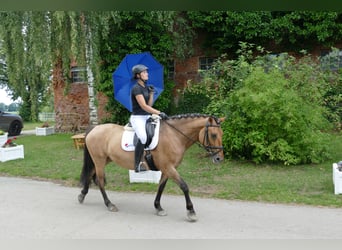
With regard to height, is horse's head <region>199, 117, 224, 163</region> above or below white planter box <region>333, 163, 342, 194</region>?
above

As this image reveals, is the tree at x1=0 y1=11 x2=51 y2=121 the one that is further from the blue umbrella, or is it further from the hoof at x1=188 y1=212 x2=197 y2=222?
the hoof at x1=188 y1=212 x2=197 y2=222

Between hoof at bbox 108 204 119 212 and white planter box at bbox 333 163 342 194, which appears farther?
white planter box at bbox 333 163 342 194

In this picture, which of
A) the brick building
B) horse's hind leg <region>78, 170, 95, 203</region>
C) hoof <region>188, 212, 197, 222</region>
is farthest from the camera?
the brick building

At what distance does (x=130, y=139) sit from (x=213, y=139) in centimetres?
149

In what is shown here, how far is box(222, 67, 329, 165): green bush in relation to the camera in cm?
862

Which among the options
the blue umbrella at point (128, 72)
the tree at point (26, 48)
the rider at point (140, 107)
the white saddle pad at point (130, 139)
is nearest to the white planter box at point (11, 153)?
the tree at point (26, 48)

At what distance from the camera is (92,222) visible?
5.28m

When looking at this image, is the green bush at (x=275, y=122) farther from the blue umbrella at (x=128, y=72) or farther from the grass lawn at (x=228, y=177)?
the blue umbrella at (x=128, y=72)

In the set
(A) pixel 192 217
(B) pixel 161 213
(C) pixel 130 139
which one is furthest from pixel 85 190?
(A) pixel 192 217

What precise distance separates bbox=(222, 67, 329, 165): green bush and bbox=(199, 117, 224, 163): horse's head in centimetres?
356

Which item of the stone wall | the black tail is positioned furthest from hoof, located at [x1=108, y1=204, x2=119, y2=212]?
the stone wall

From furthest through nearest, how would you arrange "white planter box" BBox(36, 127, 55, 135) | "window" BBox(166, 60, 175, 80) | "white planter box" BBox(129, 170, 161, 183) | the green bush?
"white planter box" BBox(36, 127, 55, 135) < "window" BBox(166, 60, 175, 80) < the green bush < "white planter box" BBox(129, 170, 161, 183)

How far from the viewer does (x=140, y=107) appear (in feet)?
18.2

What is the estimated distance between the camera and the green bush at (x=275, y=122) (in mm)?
8617
